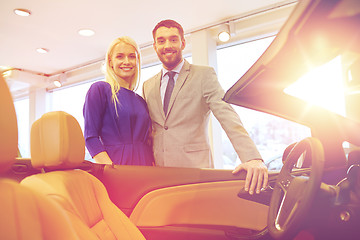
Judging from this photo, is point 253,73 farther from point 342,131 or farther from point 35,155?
point 35,155

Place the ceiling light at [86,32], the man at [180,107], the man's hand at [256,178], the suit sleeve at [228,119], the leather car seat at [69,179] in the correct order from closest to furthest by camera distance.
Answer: the leather car seat at [69,179]
the man's hand at [256,178]
the suit sleeve at [228,119]
the man at [180,107]
the ceiling light at [86,32]

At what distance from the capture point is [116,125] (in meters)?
1.59

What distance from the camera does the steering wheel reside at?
69 cm

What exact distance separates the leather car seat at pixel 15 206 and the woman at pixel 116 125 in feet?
3.29

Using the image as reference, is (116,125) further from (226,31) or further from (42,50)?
(42,50)

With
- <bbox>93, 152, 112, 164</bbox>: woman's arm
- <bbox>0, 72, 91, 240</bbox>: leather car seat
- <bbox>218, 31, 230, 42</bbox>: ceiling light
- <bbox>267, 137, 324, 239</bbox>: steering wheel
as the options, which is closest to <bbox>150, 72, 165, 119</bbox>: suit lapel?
<bbox>93, 152, 112, 164</bbox>: woman's arm

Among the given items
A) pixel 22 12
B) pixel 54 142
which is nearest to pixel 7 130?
pixel 54 142

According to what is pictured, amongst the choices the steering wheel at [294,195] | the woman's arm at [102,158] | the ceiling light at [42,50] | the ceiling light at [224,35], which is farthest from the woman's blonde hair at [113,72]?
the ceiling light at [42,50]

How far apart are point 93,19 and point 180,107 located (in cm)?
257

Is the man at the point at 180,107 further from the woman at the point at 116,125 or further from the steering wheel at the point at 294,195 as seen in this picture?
the steering wheel at the point at 294,195

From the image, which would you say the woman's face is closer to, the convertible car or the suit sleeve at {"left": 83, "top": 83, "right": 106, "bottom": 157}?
the suit sleeve at {"left": 83, "top": 83, "right": 106, "bottom": 157}

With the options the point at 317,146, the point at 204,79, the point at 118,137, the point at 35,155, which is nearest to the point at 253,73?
the point at 317,146

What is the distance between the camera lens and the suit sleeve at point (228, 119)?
1326 millimetres

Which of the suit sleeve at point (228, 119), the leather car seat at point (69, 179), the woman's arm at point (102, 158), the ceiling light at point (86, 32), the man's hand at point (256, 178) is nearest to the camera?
the leather car seat at point (69, 179)
